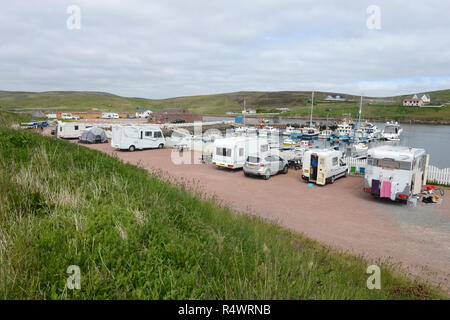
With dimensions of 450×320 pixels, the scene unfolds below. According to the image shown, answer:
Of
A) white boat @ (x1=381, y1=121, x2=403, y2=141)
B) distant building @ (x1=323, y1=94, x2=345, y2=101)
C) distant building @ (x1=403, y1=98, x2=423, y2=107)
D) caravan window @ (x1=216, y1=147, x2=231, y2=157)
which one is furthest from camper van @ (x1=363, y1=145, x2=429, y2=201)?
distant building @ (x1=323, y1=94, x2=345, y2=101)

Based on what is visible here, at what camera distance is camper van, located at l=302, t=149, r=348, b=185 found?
1558 centimetres

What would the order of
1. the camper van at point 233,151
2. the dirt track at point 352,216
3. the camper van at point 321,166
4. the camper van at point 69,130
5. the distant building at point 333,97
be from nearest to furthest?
1. the dirt track at point 352,216
2. the camper van at point 321,166
3. the camper van at point 233,151
4. the camper van at point 69,130
5. the distant building at point 333,97

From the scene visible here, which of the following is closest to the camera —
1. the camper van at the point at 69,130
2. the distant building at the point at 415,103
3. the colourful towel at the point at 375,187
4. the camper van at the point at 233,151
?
the colourful towel at the point at 375,187

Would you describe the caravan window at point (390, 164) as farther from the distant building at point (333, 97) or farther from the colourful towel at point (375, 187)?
the distant building at point (333, 97)

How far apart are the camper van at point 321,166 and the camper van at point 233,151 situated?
10.5 feet

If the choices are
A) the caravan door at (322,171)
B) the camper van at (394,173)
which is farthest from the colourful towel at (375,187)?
the caravan door at (322,171)

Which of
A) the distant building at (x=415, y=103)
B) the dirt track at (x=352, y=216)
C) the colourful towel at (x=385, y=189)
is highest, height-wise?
the distant building at (x=415, y=103)

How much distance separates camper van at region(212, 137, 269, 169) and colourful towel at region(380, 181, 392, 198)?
7.37m

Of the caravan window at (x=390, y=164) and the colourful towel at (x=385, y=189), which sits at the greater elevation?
the caravan window at (x=390, y=164)

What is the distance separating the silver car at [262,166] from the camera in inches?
659

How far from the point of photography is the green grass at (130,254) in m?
3.20

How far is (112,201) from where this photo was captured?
525cm

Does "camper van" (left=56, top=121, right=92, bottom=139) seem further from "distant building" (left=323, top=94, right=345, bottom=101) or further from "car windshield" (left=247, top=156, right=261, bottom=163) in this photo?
"distant building" (left=323, top=94, right=345, bottom=101)

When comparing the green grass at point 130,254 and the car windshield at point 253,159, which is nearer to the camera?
the green grass at point 130,254
